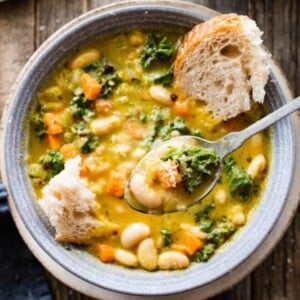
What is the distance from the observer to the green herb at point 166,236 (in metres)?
3.73

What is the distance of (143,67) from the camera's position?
3.81 meters

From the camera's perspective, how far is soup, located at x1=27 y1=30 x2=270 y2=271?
147 inches

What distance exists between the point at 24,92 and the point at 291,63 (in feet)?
3.98

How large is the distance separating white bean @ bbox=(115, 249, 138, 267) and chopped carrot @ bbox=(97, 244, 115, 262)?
3 cm

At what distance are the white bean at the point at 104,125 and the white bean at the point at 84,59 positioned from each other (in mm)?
265

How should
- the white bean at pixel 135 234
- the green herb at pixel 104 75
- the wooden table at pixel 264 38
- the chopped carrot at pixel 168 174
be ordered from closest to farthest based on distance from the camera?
the chopped carrot at pixel 168 174 → the white bean at pixel 135 234 → the green herb at pixel 104 75 → the wooden table at pixel 264 38

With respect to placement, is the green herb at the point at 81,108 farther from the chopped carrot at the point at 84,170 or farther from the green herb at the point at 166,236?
the green herb at the point at 166,236

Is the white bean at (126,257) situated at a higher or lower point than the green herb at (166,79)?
lower

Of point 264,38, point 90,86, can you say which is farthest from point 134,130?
point 264,38

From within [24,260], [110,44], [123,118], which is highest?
[110,44]

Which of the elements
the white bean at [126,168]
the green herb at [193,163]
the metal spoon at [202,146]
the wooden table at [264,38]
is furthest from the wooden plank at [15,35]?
the green herb at [193,163]

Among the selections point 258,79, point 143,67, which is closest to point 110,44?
point 143,67

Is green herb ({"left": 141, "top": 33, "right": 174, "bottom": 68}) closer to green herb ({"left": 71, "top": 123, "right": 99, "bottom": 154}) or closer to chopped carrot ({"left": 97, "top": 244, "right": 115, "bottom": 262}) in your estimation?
green herb ({"left": 71, "top": 123, "right": 99, "bottom": 154})

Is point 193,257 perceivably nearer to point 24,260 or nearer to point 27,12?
point 24,260
